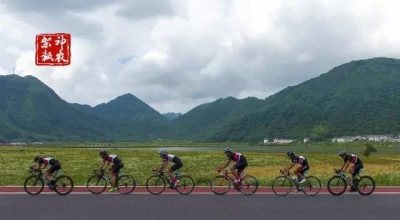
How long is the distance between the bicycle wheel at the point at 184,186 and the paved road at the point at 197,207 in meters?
0.90

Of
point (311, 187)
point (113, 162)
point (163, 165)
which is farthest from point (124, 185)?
point (311, 187)

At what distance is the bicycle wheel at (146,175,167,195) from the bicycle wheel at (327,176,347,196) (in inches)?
293

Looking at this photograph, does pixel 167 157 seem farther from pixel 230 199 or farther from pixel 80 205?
pixel 80 205

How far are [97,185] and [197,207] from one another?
640cm

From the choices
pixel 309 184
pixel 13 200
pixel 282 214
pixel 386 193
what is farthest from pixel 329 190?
pixel 13 200

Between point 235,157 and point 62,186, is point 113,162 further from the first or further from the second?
point 235,157

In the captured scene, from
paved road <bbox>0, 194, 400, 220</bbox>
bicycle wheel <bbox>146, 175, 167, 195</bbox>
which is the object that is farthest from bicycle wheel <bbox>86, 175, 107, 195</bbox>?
bicycle wheel <bbox>146, 175, 167, 195</bbox>

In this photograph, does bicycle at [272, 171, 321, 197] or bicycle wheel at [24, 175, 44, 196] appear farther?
bicycle wheel at [24, 175, 44, 196]

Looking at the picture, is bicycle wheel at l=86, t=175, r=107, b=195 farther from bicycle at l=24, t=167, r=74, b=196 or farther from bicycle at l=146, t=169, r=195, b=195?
bicycle at l=146, t=169, r=195, b=195

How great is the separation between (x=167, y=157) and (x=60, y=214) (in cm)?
650

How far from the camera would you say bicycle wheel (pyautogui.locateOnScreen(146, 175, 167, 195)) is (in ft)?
67.1

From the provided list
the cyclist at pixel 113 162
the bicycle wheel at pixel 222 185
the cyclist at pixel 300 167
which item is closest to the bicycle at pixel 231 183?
the bicycle wheel at pixel 222 185

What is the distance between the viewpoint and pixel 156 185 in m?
20.8

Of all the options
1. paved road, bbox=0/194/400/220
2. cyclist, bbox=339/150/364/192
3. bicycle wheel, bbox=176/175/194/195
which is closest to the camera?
paved road, bbox=0/194/400/220
